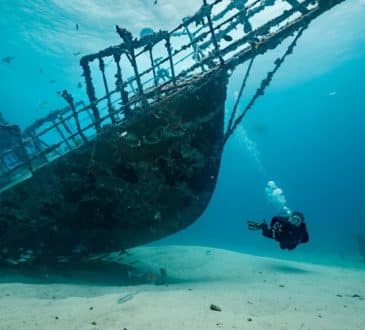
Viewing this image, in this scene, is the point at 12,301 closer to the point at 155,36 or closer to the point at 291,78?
the point at 155,36

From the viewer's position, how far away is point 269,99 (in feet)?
264

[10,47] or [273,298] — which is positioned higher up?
[10,47]

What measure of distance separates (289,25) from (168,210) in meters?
6.13

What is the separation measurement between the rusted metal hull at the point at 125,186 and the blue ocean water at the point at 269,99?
11.2 m

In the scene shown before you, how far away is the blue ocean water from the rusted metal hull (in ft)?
36.8

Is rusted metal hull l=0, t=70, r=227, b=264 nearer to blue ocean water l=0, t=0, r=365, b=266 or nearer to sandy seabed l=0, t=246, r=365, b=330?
sandy seabed l=0, t=246, r=365, b=330

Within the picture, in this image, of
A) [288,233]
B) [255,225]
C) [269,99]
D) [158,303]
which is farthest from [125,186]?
[269,99]

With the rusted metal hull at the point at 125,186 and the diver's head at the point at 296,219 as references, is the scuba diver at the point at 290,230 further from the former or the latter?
the rusted metal hull at the point at 125,186

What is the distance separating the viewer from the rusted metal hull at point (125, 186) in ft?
29.1

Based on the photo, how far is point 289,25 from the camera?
8391mm

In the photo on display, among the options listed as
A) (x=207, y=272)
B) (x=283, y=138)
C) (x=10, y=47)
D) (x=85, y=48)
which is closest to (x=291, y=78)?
(x=85, y=48)

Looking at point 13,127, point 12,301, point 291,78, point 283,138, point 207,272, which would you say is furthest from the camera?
point 283,138

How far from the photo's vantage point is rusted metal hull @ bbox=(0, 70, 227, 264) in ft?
29.1

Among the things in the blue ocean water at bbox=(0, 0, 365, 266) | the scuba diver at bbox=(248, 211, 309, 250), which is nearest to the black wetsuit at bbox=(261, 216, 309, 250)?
the scuba diver at bbox=(248, 211, 309, 250)
